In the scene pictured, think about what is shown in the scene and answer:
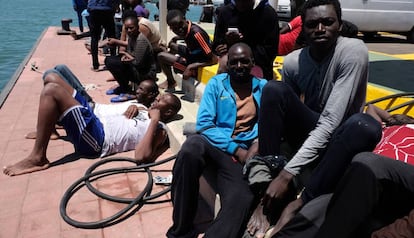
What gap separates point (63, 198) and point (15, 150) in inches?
57.7

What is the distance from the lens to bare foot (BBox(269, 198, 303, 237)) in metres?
1.93

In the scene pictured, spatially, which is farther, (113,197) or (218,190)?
(113,197)

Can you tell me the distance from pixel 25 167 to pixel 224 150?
2.23 metres

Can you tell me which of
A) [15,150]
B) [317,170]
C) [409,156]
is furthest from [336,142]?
[15,150]

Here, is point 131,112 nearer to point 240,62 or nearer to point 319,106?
point 240,62

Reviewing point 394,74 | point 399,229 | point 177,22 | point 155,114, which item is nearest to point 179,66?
point 177,22

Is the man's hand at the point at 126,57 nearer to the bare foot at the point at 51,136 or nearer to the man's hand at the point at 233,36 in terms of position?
the bare foot at the point at 51,136

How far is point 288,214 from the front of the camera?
1.94 metres

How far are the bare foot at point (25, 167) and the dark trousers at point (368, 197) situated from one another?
114 inches

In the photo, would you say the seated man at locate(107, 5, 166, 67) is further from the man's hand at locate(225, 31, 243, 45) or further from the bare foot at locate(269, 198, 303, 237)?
the bare foot at locate(269, 198, 303, 237)

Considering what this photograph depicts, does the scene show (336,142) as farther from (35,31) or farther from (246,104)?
(35,31)

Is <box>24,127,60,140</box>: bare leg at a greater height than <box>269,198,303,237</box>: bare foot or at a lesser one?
lesser

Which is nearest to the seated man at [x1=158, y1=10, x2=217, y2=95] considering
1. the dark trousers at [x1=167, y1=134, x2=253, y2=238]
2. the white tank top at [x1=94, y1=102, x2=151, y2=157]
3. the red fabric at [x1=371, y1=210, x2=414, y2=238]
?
the white tank top at [x1=94, y1=102, x2=151, y2=157]

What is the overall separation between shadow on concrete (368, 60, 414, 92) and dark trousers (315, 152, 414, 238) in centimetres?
204
